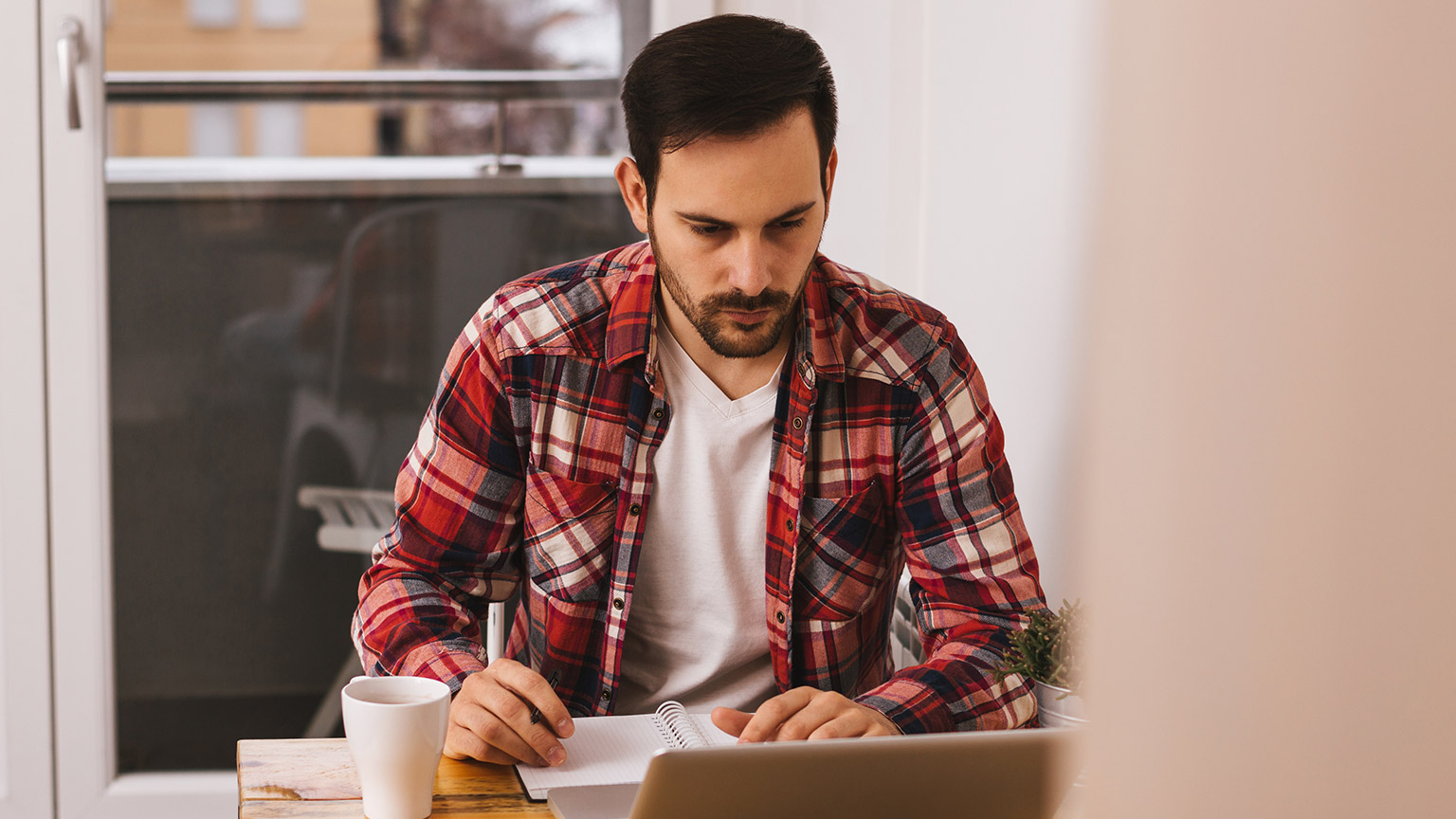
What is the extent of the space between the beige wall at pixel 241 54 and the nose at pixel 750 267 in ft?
3.58

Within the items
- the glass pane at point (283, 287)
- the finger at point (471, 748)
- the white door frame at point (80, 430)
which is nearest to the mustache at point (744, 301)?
the finger at point (471, 748)

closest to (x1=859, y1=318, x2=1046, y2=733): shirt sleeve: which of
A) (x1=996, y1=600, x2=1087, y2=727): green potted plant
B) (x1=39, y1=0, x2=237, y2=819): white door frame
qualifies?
(x1=996, y1=600, x2=1087, y2=727): green potted plant

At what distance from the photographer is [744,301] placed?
1.26 meters

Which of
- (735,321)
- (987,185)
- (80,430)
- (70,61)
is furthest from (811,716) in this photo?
(70,61)

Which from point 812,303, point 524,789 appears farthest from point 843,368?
point 524,789

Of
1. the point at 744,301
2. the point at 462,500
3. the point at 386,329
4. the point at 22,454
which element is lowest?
the point at 22,454

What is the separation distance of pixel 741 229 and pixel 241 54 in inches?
47.6

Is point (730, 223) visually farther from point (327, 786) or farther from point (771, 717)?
point (327, 786)

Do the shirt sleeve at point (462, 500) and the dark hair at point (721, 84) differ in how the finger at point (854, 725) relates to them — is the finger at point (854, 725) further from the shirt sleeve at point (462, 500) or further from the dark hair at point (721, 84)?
the dark hair at point (721, 84)

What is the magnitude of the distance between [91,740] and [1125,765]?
2325 millimetres

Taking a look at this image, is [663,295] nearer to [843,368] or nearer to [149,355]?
[843,368]

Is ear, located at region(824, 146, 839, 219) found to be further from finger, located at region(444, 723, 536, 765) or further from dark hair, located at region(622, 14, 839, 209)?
finger, located at region(444, 723, 536, 765)

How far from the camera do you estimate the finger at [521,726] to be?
2.88ft

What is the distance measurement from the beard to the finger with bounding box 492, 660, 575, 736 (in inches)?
18.6
